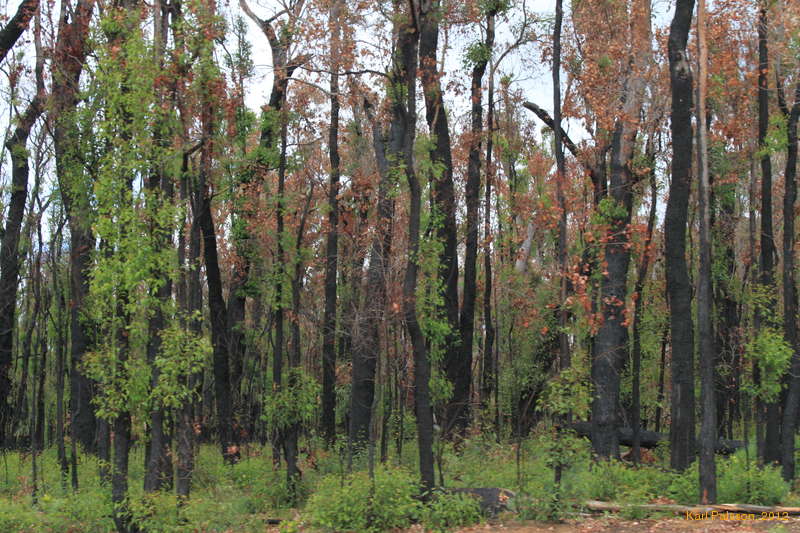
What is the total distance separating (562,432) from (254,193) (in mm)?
10916

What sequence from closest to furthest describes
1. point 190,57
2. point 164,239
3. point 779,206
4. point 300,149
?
point 164,239 < point 190,57 < point 300,149 < point 779,206

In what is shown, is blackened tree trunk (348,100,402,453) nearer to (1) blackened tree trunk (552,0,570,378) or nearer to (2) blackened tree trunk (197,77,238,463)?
(2) blackened tree trunk (197,77,238,463)

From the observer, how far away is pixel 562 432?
12.9 metres

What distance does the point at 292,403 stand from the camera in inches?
687

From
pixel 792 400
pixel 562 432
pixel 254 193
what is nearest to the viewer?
pixel 562 432

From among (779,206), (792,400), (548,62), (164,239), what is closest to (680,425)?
(792,400)

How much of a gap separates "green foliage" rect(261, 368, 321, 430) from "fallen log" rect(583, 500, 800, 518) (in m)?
7.55

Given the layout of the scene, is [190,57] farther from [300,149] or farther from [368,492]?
[368,492]

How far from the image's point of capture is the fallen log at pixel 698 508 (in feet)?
37.7

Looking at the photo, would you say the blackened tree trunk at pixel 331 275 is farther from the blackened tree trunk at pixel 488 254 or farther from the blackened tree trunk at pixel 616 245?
the blackened tree trunk at pixel 616 245

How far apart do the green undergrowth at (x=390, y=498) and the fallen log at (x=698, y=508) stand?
0.18m

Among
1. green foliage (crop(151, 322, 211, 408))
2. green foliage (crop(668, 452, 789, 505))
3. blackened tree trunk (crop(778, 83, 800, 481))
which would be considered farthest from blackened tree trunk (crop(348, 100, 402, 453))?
blackened tree trunk (crop(778, 83, 800, 481))

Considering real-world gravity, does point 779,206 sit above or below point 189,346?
above

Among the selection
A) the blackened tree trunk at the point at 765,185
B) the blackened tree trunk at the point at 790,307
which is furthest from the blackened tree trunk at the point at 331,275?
the blackened tree trunk at the point at 790,307
